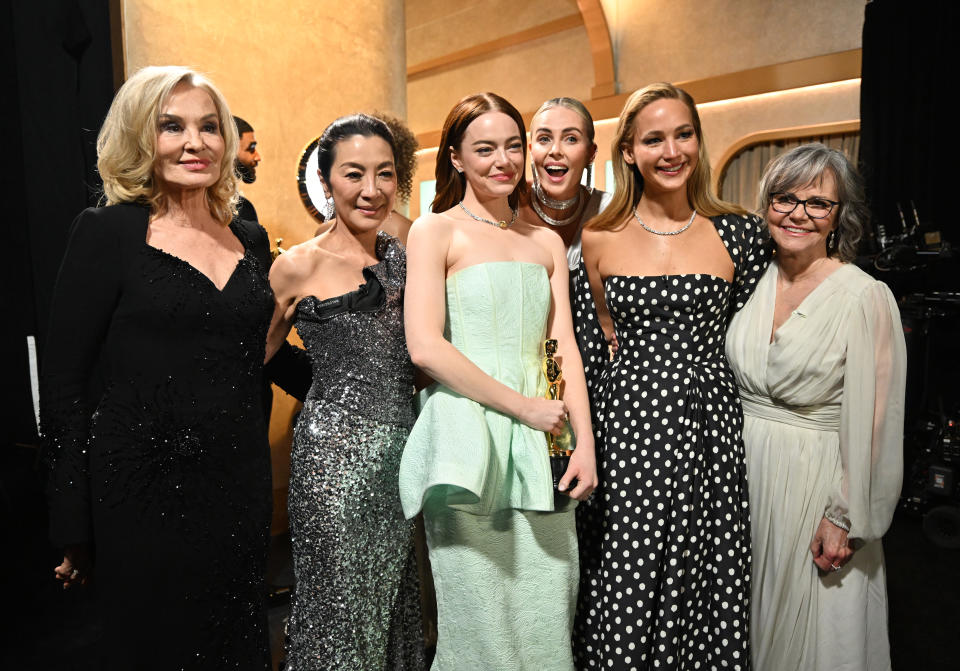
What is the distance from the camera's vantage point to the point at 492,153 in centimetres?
174

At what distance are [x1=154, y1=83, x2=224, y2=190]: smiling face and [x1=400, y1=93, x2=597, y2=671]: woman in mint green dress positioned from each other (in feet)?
1.85

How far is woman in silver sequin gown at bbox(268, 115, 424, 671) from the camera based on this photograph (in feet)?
5.93

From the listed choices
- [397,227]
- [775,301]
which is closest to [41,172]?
[397,227]

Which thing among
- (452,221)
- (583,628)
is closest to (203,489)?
(452,221)

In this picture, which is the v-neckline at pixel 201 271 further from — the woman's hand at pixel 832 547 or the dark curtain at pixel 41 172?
the woman's hand at pixel 832 547

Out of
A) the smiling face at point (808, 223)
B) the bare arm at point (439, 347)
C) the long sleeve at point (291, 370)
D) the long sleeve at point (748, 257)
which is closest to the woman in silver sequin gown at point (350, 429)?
the long sleeve at point (291, 370)

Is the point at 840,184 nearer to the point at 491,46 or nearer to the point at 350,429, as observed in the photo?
the point at 350,429

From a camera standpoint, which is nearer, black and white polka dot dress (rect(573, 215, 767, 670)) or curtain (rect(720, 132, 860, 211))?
black and white polka dot dress (rect(573, 215, 767, 670))

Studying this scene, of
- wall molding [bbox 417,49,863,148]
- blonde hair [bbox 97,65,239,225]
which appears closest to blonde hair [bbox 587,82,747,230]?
blonde hair [bbox 97,65,239,225]

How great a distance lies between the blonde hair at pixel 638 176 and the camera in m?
2.03

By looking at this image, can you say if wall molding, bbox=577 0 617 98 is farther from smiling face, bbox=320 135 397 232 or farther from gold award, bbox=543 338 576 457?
gold award, bbox=543 338 576 457

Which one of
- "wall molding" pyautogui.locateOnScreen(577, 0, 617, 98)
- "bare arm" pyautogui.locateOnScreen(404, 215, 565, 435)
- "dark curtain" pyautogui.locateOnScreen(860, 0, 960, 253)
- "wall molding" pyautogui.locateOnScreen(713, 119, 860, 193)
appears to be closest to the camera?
"bare arm" pyautogui.locateOnScreen(404, 215, 565, 435)

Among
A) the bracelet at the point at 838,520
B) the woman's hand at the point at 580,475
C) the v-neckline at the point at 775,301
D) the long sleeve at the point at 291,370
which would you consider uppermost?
the v-neckline at the point at 775,301

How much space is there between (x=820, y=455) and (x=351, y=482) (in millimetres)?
1454
